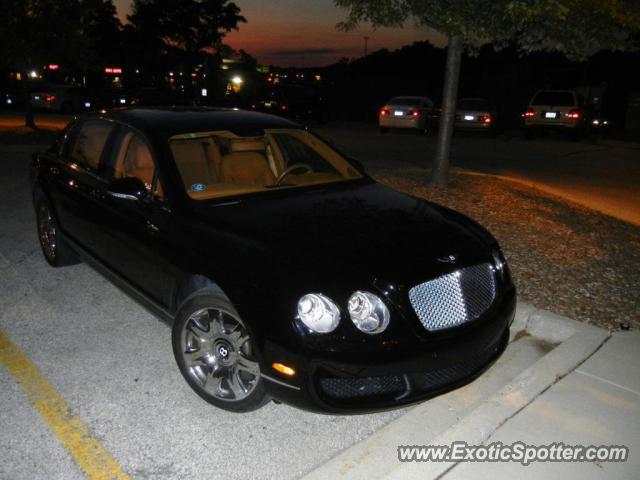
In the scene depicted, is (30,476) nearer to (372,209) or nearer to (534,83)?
(372,209)

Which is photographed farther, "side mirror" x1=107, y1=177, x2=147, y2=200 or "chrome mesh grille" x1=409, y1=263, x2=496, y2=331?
"side mirror" x1=107, y1=177, x2=147, y2=200

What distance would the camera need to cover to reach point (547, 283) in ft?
16.1

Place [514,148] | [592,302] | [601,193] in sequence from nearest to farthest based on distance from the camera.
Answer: [592,302] < [601,193] < [514,148]

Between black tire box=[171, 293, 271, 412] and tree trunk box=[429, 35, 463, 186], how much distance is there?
20.2ft

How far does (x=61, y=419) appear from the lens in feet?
9.90

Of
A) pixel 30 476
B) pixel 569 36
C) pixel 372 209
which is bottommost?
pixel 30 476

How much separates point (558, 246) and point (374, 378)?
4118mm

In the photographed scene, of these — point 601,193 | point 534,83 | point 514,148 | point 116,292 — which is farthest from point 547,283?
point 534,83

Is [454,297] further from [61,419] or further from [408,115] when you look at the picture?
[408,115]

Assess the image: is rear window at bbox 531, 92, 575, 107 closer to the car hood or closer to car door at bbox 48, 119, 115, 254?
the car hood

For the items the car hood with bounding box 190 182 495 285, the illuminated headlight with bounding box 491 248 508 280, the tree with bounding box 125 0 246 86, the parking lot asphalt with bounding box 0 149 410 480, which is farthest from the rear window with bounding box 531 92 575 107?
the tree with bounding box 125 0 246 86

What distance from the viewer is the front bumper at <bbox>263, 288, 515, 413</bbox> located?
8.43ft

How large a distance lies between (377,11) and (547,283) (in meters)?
4.52

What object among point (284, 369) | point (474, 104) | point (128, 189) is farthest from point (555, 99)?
point (284, 369)
